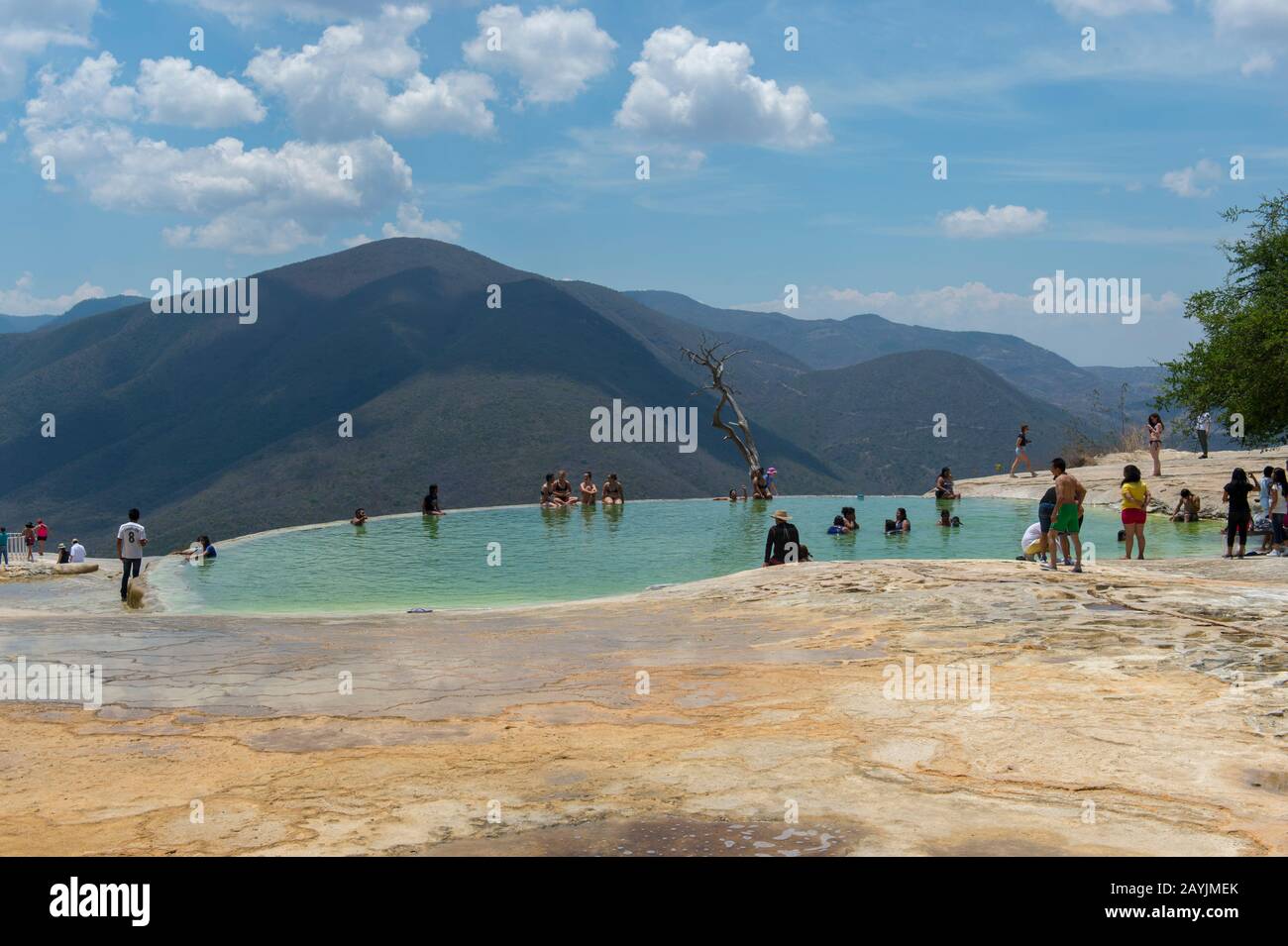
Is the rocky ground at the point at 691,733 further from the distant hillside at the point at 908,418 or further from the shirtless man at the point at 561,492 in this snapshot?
the distant hillside at the point at 908,418

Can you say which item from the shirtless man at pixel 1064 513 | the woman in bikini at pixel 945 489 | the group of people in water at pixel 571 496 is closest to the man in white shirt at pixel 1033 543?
the shirtless man at pixel 1064 513

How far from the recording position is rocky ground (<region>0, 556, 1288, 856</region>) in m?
5.42

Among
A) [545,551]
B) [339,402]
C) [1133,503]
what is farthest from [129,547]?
[339,402]

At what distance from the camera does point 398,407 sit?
118 m

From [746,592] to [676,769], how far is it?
7.70m

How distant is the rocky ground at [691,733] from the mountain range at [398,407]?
80095 millimetres

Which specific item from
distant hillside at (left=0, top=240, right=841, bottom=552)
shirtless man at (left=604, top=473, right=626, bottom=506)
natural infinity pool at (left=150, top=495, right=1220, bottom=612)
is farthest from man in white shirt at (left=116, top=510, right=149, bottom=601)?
distant hillside at (left=0, top=240, right=841, bottom=552)

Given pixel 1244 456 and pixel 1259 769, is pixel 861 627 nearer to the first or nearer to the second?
pixel 1259 769

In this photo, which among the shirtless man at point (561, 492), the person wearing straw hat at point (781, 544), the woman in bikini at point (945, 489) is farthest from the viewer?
the shirtless man at point (561, 492)

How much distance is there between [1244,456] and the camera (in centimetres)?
3444

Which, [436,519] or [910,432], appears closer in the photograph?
[436,519]

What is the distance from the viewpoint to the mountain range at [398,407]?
10238 centimetres
